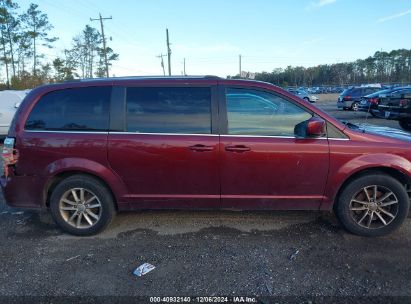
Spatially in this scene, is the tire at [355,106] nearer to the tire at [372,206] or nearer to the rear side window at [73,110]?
the tire at [372,206]

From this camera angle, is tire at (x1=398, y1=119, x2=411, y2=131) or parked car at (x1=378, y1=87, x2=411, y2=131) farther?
tire at (x1=398, y1=119, x2=411, y2=131)

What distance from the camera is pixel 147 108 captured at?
395 centimetres

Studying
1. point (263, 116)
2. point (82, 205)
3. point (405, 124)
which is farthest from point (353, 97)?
point (82, 205)

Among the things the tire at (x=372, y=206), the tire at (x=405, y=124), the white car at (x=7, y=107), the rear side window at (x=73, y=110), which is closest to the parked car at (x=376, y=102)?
the tire at (x=405, y=124)

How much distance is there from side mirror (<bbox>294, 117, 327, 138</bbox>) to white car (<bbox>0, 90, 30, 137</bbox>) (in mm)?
9842

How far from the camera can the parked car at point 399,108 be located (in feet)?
38.8

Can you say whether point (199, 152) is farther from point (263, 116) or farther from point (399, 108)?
point (399, 108)

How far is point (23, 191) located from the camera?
409 cm

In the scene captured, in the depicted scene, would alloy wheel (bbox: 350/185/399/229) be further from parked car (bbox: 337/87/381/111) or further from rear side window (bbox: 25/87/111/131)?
parked car (bbox: 337/87/381/111)

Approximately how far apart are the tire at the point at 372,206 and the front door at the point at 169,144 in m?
1.50

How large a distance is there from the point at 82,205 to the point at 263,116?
238cm

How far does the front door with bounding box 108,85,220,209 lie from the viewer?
3.87 meters

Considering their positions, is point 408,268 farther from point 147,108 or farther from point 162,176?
point 147,108

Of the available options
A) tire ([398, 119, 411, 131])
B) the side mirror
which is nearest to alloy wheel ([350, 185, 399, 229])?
the side mirror
